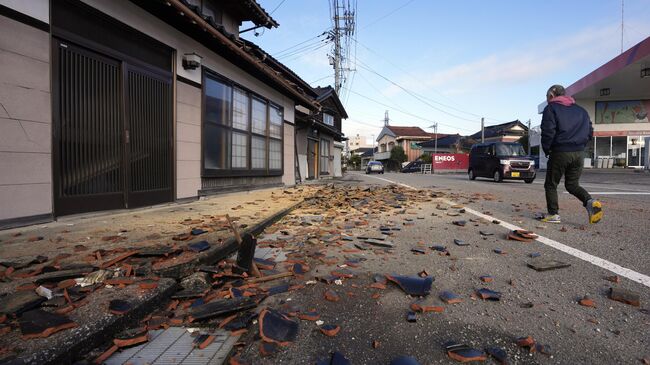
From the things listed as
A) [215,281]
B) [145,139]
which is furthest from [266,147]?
[215,281]

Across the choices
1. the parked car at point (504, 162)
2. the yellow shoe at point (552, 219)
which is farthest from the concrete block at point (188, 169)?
the parked car at point (504, 162)

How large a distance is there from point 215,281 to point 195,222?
191 cm

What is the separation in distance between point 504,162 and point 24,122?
1666 centimetres

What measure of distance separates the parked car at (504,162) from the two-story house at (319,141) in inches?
334

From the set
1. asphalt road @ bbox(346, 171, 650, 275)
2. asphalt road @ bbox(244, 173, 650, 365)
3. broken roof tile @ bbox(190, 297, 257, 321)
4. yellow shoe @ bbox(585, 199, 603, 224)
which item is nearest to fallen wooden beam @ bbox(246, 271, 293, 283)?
asphalt road @ bbox(244, 173, 650, 365)

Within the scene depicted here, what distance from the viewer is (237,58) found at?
795cm

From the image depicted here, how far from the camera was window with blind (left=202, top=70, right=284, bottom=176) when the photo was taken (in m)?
7.37

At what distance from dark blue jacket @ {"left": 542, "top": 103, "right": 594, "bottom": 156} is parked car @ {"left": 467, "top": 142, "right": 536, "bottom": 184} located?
1156 centimetres

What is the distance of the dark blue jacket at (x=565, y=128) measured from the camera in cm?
507

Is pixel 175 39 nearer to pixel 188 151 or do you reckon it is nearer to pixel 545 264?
pixel 188 151

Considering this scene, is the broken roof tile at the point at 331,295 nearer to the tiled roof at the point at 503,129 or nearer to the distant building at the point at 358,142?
the tiled roof at the point at 503,129

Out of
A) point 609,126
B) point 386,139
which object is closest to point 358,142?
point 386,139

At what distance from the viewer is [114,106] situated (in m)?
4.90

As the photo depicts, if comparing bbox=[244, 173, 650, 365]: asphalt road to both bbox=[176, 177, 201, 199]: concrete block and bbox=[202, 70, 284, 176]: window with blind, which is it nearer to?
bbox=[176, 177, 201, 199]: concrete block
